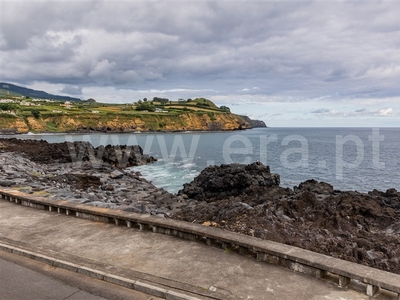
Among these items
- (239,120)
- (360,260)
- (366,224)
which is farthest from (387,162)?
(239,120)

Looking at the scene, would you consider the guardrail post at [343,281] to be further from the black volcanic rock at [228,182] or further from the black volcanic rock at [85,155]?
the black volcanic rock at [85,155]

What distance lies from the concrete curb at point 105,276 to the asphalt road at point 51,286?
0.26ft

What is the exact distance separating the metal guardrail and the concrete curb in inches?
77.6

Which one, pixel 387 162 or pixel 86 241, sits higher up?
pixel 86 241

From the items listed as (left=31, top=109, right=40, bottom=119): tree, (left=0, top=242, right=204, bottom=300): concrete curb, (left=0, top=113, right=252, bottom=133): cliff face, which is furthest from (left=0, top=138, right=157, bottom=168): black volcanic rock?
(left=31, top=109, right=40, bottom=119): tree

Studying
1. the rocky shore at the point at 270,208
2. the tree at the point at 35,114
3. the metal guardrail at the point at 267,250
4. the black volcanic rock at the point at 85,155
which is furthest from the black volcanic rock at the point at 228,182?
the tree at the point at 35,114

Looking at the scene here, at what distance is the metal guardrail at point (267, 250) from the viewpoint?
5410 mm

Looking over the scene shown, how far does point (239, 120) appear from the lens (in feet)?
619

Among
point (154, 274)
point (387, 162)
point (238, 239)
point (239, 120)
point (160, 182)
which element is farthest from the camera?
point (239, 120)

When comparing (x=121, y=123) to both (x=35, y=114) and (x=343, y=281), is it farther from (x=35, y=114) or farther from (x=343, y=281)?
(x=343, y=281)

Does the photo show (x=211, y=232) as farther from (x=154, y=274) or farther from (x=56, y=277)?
(x=56, y=277)

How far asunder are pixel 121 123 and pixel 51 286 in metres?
133

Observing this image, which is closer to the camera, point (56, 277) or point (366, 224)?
point (56, 277)

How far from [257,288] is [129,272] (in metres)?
2.34
